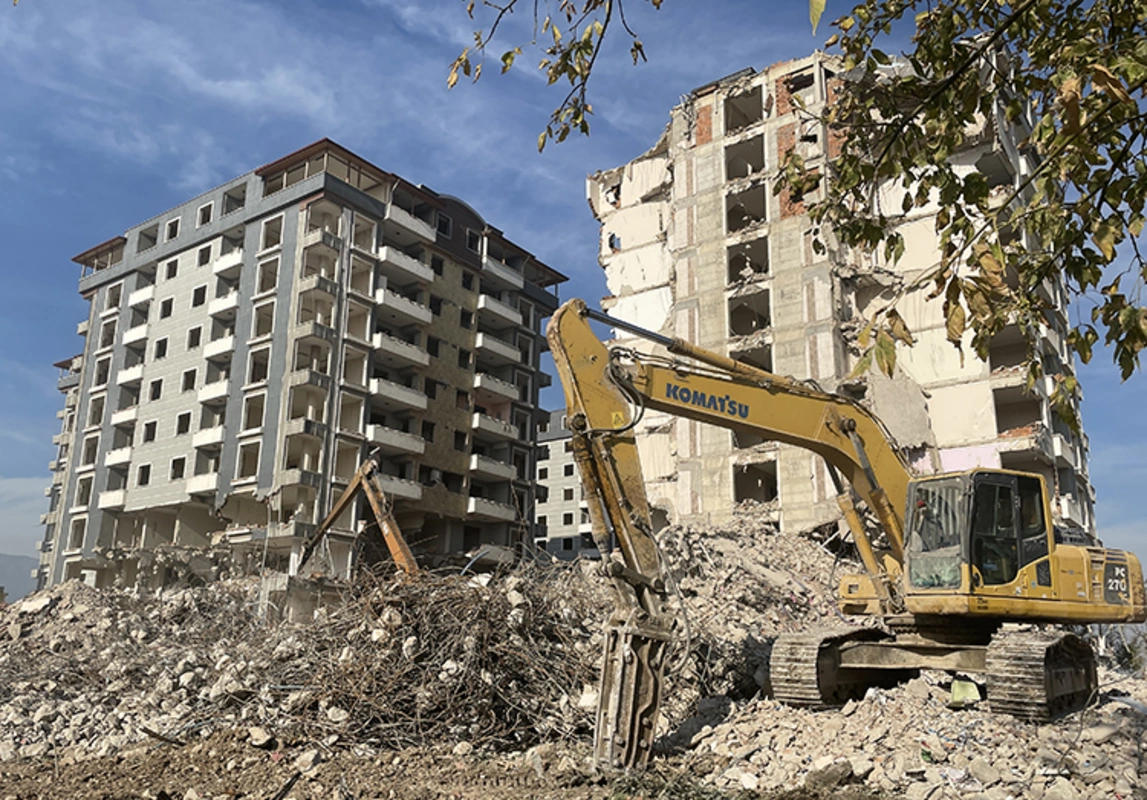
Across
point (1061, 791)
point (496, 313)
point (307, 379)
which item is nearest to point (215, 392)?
point (307, 379)

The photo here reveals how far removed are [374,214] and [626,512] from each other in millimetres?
36419

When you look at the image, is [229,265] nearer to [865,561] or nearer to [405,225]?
[405,225]

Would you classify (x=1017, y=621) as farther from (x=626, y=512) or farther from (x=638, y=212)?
(x=638, y=212)

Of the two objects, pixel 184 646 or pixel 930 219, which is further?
pixel 930 219

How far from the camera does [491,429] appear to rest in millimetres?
47281

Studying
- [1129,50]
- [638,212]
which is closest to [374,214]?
[638,212]

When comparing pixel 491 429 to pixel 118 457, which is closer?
pixel 118 457

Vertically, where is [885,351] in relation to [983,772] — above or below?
above

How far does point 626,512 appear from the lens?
918 cm

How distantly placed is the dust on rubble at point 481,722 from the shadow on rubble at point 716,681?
0.10 feet

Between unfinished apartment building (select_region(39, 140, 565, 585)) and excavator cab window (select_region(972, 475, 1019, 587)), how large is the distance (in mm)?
30683

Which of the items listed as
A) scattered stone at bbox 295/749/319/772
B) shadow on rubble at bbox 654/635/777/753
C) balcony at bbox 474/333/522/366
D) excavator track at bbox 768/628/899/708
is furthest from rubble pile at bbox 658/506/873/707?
balcony at bbox 474/333/522/366

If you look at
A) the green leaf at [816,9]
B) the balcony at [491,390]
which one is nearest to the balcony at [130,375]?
the balcony at [491,390]

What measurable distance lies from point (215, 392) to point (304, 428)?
19.8 ft
